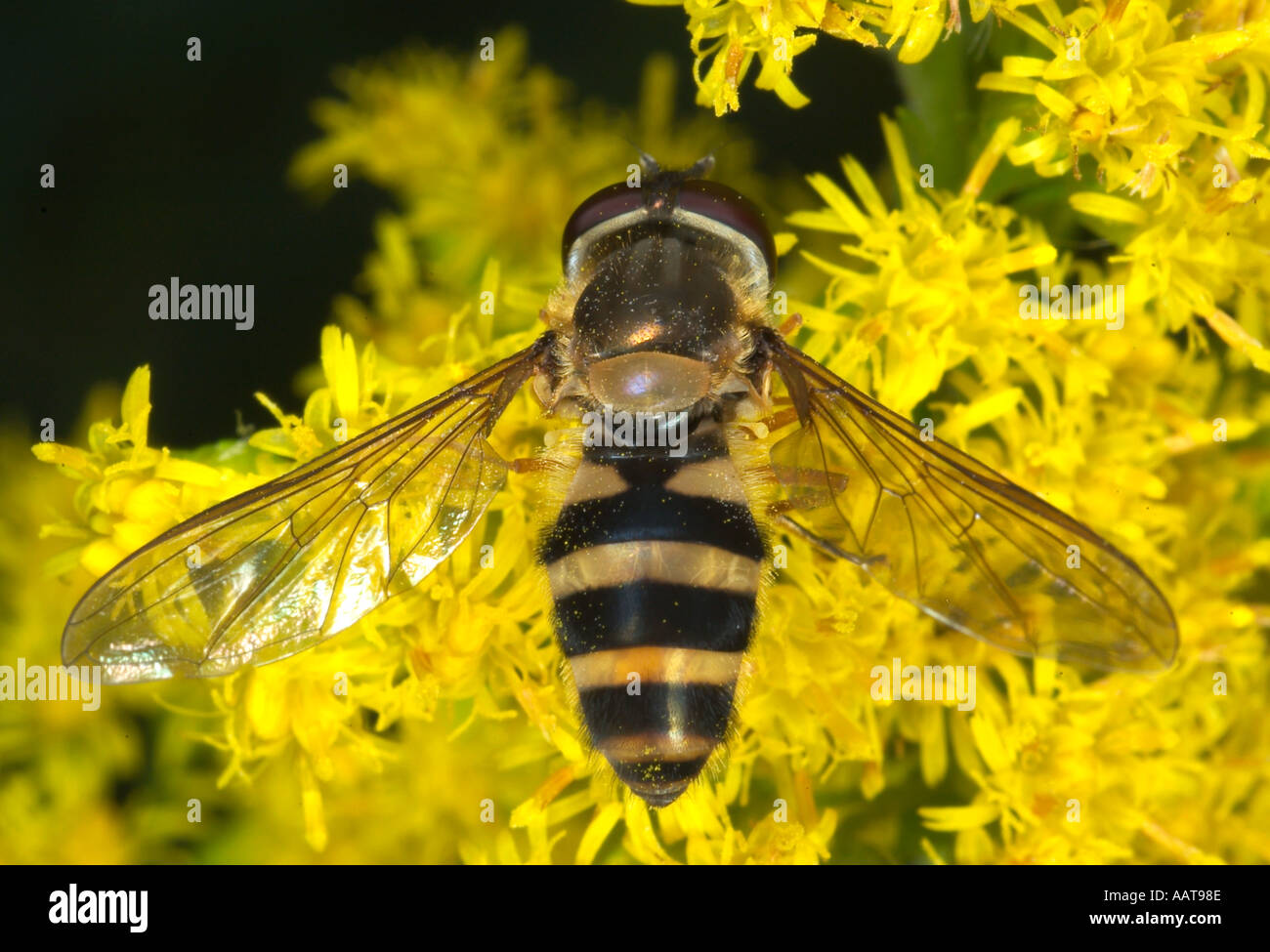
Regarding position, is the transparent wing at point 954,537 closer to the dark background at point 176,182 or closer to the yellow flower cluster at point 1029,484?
the yellow flower cluster at point 1029,484

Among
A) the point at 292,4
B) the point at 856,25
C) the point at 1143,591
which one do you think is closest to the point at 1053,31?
the point at 856,25

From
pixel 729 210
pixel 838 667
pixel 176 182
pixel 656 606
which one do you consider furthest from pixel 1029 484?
pixel 176 182

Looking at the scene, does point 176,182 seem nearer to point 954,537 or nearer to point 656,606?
point 656,606

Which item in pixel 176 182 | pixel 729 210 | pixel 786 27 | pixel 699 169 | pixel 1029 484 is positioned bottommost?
pixel 1029 484

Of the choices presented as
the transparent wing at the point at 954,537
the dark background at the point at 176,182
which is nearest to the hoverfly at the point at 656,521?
the transparent wing at the point at 954,537

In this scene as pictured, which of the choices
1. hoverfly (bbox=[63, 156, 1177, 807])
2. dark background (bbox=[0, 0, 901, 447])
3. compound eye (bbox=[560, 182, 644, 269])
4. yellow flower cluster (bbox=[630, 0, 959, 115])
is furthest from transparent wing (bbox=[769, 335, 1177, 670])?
dark background (bbox=[0, 0, 901, 447])

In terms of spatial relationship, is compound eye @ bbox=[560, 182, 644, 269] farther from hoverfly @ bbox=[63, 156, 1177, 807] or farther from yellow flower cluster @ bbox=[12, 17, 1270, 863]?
yellow flower cluster @ bbox=[12, 17, 1270, 863]
